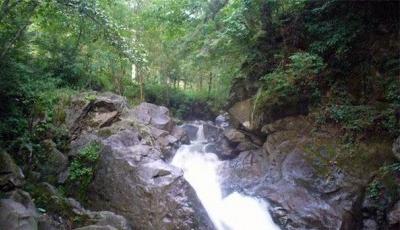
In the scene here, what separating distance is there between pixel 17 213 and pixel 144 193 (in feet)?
9.37

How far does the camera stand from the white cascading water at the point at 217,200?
338 inches

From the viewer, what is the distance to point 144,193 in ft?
25.6

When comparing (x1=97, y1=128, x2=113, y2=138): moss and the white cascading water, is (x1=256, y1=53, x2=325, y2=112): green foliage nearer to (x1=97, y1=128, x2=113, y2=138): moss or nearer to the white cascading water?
the white cascading water

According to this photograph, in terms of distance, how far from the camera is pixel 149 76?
2208 cm

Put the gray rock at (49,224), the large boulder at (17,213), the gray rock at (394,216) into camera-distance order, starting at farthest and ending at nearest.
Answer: the gray rock at (394,216)
the gray rock at (49,224)
the large boulder at (17,213)

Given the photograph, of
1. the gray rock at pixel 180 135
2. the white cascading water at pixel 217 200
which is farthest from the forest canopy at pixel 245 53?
the gray rock at pixel 180 135

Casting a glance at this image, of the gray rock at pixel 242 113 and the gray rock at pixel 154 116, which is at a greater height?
the gray rock at pixel 242 113

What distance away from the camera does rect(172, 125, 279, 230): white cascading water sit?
28.2 feet

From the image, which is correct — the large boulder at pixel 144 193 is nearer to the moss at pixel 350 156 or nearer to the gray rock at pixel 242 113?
the moss at pixel 350 156

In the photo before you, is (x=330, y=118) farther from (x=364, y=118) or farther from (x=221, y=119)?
(x=221, y=119)

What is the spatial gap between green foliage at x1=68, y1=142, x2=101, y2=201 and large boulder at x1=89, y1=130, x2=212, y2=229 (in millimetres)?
189

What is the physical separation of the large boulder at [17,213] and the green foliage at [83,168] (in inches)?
80.8

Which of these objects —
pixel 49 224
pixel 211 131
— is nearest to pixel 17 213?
pixel 49 224

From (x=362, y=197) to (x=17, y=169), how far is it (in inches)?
303
